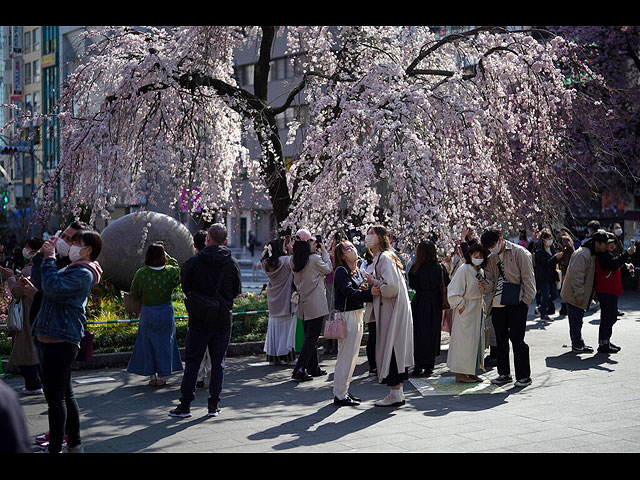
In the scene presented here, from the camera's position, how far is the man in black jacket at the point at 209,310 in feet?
26.9

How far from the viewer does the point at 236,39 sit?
1485 cm

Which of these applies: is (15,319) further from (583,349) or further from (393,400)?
(583,349)

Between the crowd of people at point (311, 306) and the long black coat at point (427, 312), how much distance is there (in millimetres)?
15

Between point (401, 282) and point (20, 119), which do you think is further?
point (20, 119)

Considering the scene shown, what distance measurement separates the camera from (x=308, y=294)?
34.4ft

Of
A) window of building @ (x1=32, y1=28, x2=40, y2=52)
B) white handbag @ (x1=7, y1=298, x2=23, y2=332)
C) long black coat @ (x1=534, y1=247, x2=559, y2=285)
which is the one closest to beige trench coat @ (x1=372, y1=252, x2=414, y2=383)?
white handbag @ (x1=7, y1=298, x2=23, y2=332)

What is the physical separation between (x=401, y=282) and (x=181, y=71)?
6.72m

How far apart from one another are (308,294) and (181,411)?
2837 millimetres

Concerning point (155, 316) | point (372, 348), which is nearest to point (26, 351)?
point (155, 316)

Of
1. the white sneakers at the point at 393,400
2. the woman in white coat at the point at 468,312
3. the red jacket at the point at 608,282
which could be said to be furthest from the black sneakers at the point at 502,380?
the red jacket at the point at 608,282

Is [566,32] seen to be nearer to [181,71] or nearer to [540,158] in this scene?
[540,158]

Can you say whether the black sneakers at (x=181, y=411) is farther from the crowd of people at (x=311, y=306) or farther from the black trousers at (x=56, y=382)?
the black trousers at (x=56, y=382)
